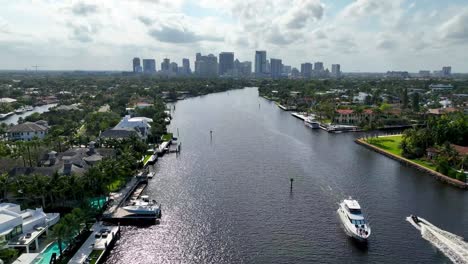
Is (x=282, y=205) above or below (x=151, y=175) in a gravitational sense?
below

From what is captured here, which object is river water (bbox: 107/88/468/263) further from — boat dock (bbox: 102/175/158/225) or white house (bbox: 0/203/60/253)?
white house (bbox: 0/203/60/253)

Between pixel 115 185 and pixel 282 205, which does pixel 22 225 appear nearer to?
pixel 115 185

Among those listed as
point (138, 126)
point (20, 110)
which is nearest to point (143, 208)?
point (138, 126)

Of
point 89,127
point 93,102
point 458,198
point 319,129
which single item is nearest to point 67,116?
point 89,127

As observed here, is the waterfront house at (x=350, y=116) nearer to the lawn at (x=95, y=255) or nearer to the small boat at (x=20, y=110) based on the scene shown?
the lawn at (x=95, y=255)

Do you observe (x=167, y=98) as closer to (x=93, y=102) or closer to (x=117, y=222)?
(x=93, y=102)

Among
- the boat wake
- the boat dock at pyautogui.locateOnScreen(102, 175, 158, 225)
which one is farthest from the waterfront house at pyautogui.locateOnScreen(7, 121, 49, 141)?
the boat wake

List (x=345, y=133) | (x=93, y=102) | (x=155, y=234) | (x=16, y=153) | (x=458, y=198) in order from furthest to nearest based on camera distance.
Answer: (x=93, y=102) → (x=345, y=133) → (x=16, y=153) → (x=458, y=198) → (x=155, y=234)
